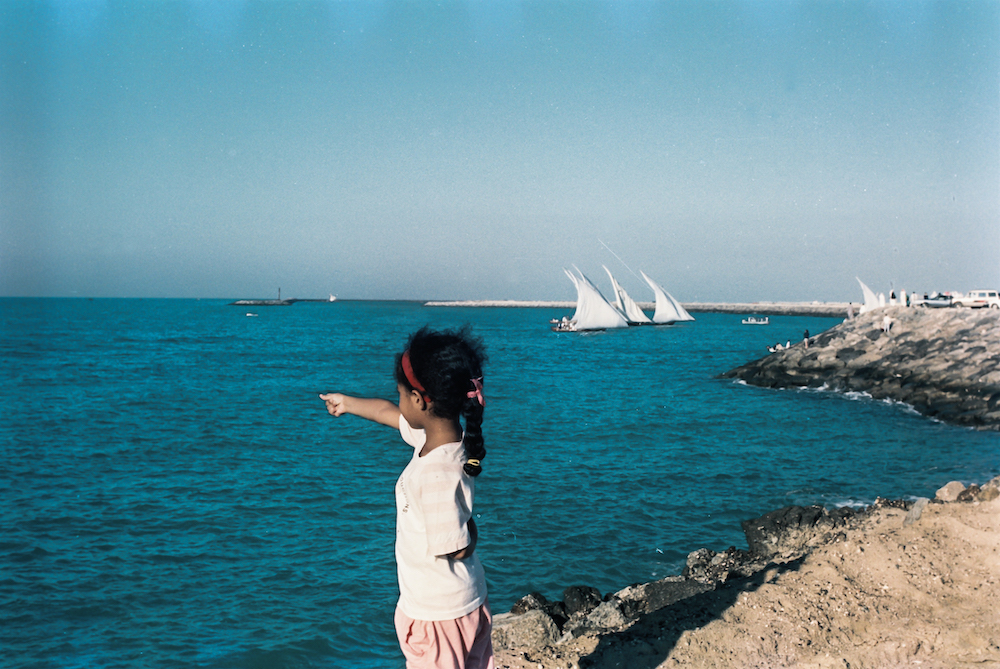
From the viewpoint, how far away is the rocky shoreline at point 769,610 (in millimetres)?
4586

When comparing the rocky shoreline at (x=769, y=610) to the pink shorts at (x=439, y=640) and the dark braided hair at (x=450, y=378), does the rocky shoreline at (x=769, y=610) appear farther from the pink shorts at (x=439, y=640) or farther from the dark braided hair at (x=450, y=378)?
the dark braided hair at (x=450, y=378)

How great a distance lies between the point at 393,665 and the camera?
6770 millimetres

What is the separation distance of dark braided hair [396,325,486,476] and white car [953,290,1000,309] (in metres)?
42.6

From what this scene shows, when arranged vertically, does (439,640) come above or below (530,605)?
above

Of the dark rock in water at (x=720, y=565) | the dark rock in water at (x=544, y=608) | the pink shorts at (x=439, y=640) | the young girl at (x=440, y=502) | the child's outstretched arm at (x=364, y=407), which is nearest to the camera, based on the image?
the young girl at (x=440, y=502)

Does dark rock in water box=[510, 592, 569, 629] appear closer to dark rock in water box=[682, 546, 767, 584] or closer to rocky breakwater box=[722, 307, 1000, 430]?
dark rock in water box=[682, 546, 767, 584]

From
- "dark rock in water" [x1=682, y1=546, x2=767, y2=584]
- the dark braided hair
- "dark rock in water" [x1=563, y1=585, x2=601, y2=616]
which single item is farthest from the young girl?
"dark rock in water" [x1=682, y1=546, x2=767, y2=584]

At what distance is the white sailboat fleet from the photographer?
274 feet

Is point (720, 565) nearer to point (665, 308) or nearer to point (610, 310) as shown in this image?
point (610, 310)

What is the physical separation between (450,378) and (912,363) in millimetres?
30748

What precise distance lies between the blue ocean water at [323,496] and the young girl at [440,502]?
2408 millimetres

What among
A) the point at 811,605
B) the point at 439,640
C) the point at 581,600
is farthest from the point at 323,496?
the point at 439,640

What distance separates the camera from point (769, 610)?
5.09 m

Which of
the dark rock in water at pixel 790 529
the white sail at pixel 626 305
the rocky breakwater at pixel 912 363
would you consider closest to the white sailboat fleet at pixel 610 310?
the white sail at pixel 626 305
